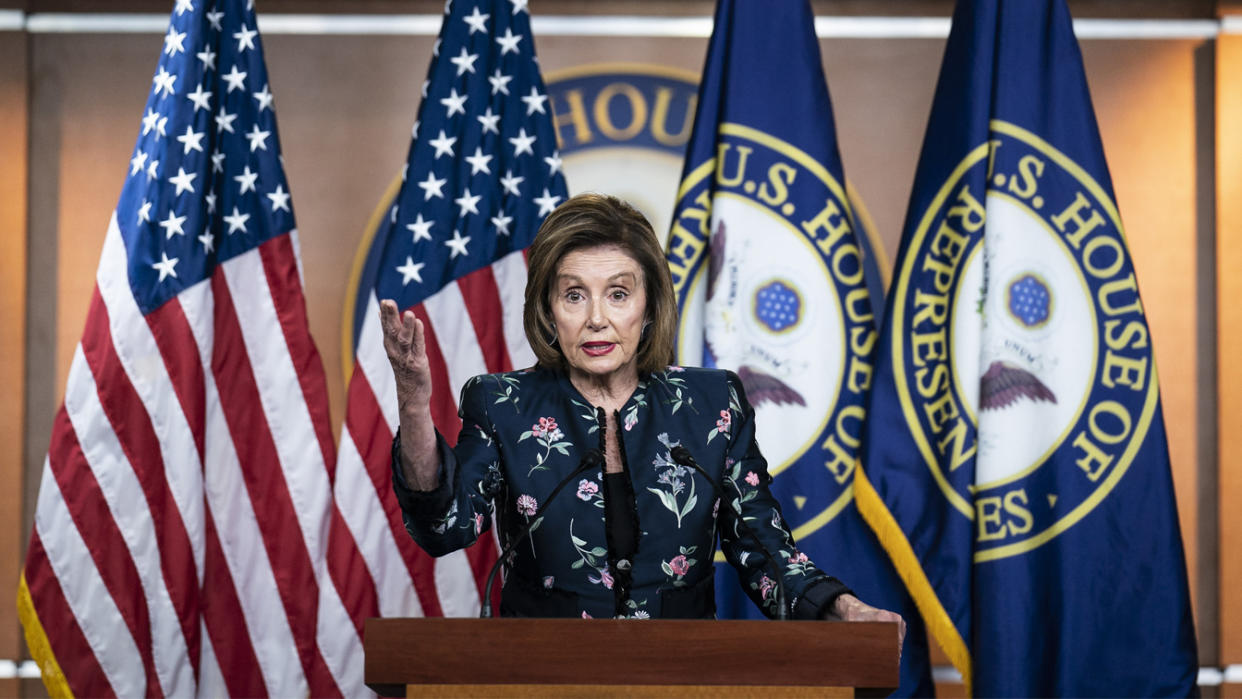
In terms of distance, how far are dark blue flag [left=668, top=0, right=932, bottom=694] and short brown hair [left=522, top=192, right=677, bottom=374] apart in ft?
3.83

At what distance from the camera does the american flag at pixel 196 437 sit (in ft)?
9.24

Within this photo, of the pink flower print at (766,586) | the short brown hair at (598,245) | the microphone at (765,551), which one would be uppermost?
the short brown hair at (598,245)

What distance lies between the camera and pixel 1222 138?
11.4ft

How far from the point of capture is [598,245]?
1779mm

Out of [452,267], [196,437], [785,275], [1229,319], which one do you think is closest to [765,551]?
[785,275]

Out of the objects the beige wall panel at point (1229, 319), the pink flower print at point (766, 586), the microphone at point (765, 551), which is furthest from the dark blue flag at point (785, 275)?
the microphone at point (765, 551)

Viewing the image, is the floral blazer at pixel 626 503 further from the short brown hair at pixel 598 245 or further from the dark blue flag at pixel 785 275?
Answer: the dark blue flag at pixel 785 275

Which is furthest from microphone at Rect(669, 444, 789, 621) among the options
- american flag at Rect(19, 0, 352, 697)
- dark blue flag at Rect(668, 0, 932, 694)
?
american flag at Rect(19, 0, 352, 697)

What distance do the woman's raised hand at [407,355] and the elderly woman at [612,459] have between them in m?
0.17

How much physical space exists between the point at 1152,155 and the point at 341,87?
8.53 feet

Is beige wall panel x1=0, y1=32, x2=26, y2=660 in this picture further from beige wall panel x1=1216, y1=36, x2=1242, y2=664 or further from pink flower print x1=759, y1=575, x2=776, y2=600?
beige wall panel x1=1216, y1=36, x2=1242, y2=664

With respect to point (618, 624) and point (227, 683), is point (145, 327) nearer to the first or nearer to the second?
point (227, 683)

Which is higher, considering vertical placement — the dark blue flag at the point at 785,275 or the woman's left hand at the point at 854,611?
the dark blue flag at the point at 785,275

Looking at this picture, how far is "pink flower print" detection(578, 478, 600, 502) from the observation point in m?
1.68
